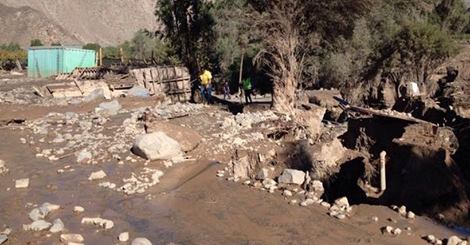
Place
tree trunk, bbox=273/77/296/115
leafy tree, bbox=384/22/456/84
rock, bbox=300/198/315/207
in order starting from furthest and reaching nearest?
leafy tree, bbox=384/22/456/84, tree trunk, bbox=273/77/296/115, rock, bbox=300/198/315/207

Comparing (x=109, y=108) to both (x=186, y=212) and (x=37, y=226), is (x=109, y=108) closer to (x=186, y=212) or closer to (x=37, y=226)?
(x=186, y=212)

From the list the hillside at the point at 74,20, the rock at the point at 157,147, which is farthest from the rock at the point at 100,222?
the hillside at the point at 74,20

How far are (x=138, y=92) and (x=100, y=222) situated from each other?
13.1 metres

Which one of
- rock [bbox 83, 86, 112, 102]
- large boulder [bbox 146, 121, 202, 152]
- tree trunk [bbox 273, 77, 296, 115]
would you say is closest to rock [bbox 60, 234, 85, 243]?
large boulder [bbox 146, 121, 202, 152]

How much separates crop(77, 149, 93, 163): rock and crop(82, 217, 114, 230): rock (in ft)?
10.9

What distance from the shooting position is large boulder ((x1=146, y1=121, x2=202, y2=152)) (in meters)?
11.0

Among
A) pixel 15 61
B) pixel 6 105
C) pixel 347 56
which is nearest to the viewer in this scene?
pixel 6 105

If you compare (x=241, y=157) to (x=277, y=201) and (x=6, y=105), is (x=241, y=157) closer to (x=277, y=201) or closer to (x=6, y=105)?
(x=277, y=201)

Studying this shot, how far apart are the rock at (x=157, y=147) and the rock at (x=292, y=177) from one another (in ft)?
7.52

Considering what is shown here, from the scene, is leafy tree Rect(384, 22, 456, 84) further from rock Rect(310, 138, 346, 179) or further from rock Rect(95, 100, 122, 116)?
rock Rect(310, 138, 346, 179)

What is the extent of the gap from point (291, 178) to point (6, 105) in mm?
13386

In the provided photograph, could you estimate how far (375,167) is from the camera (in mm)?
10312

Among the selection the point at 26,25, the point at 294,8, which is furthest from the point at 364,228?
the point at 26,25

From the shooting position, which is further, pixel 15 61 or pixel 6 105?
pixel 15 61
